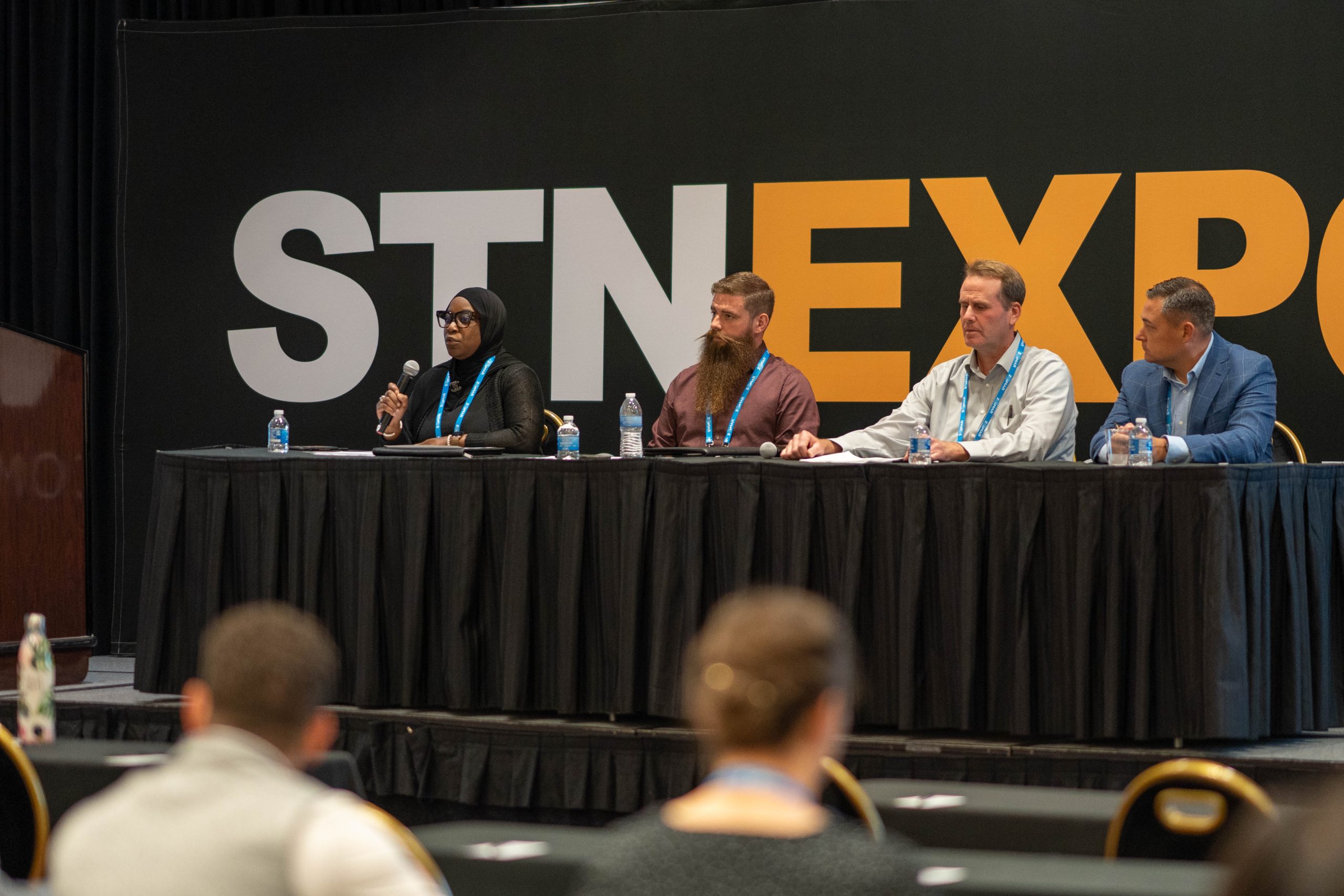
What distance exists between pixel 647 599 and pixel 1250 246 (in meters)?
3.20

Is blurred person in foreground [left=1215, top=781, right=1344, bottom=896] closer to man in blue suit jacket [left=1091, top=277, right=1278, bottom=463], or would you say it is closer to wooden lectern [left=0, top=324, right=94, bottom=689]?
man in blue suit jacket [left=1091, top=277, right=1278, bottom=463]

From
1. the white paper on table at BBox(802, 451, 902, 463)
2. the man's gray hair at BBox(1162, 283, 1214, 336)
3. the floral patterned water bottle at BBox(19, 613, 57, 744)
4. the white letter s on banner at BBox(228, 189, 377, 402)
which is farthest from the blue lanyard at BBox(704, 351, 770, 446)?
the floral patterned water bottle at BBox(19, 613, 57, 744)

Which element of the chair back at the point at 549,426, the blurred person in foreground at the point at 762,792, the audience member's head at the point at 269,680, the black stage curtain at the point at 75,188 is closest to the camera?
the blurred person in foreground at the point at 762,792

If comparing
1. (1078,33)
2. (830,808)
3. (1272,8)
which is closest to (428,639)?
(830,808)

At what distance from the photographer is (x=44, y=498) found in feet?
19.8

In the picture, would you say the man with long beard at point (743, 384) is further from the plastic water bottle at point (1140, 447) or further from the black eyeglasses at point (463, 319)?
the plastic water bottle at point (1140, 447)

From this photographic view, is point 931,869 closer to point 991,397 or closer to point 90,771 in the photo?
point 90,771

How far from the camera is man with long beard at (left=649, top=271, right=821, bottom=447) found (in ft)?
19.1

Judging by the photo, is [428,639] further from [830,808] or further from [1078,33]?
[1078,33]

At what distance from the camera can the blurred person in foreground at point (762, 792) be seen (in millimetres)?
1319

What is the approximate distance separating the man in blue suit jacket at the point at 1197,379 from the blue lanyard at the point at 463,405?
239 cm

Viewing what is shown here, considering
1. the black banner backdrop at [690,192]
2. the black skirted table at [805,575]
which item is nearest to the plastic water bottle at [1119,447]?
the black skirted table at [805,575]

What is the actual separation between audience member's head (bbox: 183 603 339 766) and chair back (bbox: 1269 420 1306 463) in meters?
4.44

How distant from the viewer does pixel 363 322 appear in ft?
24.1
